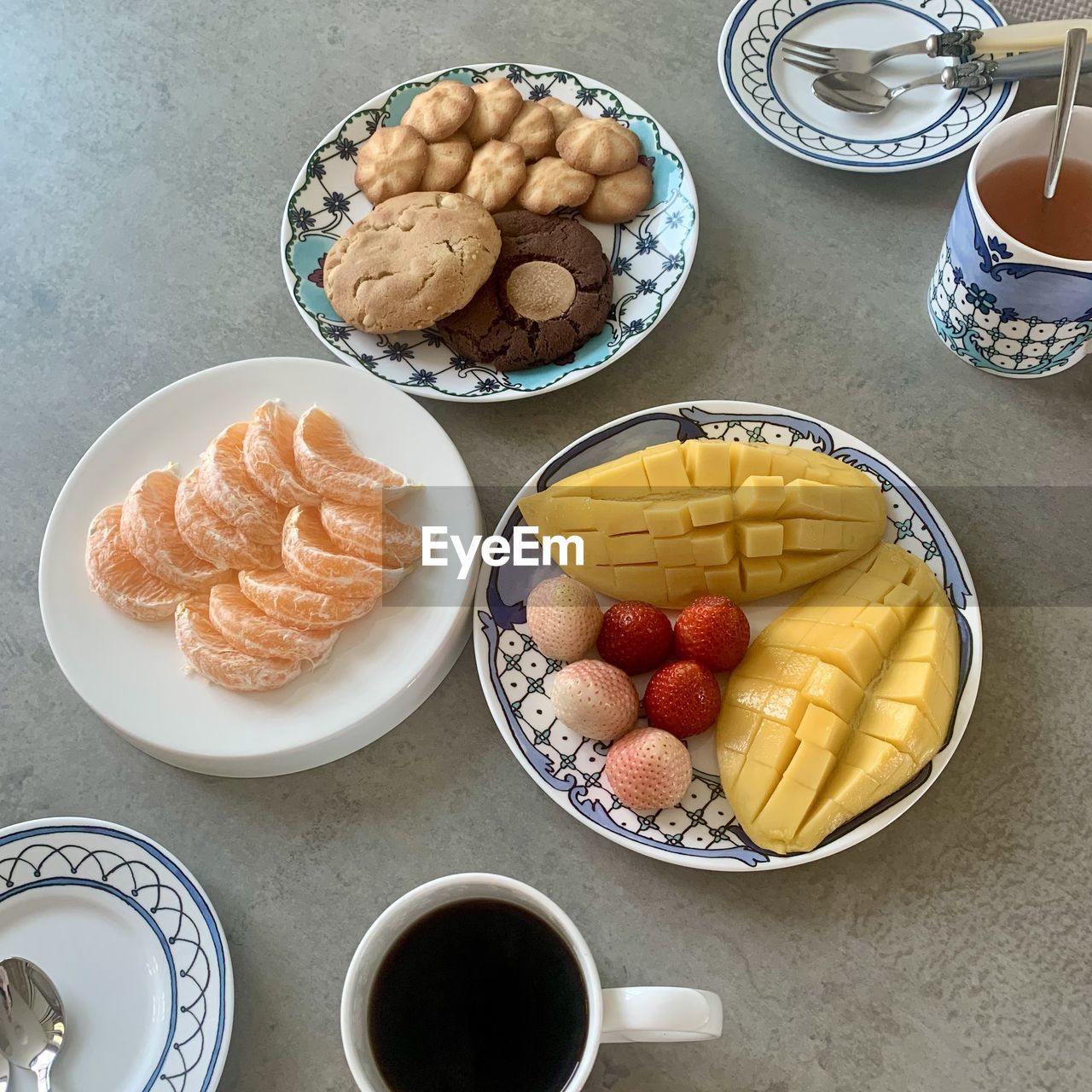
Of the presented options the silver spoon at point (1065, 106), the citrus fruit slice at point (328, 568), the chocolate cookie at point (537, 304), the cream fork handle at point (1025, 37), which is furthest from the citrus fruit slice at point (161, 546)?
the cream fork handle at point (1025, 37)

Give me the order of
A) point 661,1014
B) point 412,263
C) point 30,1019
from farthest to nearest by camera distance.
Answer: point 412,263
point 30,1019
point 661,1014

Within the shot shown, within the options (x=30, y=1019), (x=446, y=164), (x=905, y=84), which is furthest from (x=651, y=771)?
(x=905, y=84)

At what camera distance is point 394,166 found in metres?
1.60

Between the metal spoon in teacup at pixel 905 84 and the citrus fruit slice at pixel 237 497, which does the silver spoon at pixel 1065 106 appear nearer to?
the metal spoon in teacup at pixel 905 84

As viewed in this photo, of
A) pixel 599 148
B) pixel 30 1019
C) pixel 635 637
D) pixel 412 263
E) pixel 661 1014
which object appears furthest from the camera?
pixel 599 148

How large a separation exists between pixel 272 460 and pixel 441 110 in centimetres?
68

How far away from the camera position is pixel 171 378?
164 cm

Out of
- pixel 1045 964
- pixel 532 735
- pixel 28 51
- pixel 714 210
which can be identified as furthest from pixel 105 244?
pixel 1045 964

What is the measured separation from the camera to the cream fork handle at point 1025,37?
5.12 feet

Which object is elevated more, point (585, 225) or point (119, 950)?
point (585, 225)

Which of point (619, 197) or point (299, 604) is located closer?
point (299, 604)

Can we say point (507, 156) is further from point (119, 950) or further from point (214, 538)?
point (119, 950)

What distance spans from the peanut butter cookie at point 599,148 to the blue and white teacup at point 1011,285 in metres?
0.51

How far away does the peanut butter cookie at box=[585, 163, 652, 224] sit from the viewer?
1.58 metres
